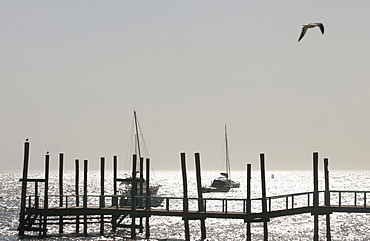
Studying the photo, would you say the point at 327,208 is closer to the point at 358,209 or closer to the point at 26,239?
the point at 358,209

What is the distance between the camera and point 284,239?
52.5 m

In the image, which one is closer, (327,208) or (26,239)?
(327,208)

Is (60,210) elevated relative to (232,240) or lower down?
elevated

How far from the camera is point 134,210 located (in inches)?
1438

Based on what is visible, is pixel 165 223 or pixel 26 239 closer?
pixel 26 239

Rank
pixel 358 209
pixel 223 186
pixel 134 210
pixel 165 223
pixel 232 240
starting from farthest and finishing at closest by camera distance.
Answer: pixel 223 186
pixel 165 223
pixel 232 240
pixel 134 210
pixel 358 209

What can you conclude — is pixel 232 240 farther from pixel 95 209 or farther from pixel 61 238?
pixel 95 209

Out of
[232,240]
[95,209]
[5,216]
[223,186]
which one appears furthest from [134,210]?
[223,186]

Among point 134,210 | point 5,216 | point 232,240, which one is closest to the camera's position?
point 134,210

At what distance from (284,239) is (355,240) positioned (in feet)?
18.6

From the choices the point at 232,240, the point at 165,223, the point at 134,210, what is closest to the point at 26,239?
the point at 134,210

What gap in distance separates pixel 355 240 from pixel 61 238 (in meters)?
23.6

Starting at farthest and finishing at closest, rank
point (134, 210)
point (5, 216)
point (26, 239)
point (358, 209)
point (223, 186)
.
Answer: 1. point (223, 186)
2. point (5, 216)
3. point (26, 239)
4. point (134, 210)
5. point (358, 209)

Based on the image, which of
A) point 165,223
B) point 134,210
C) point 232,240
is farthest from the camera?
point 165,223
